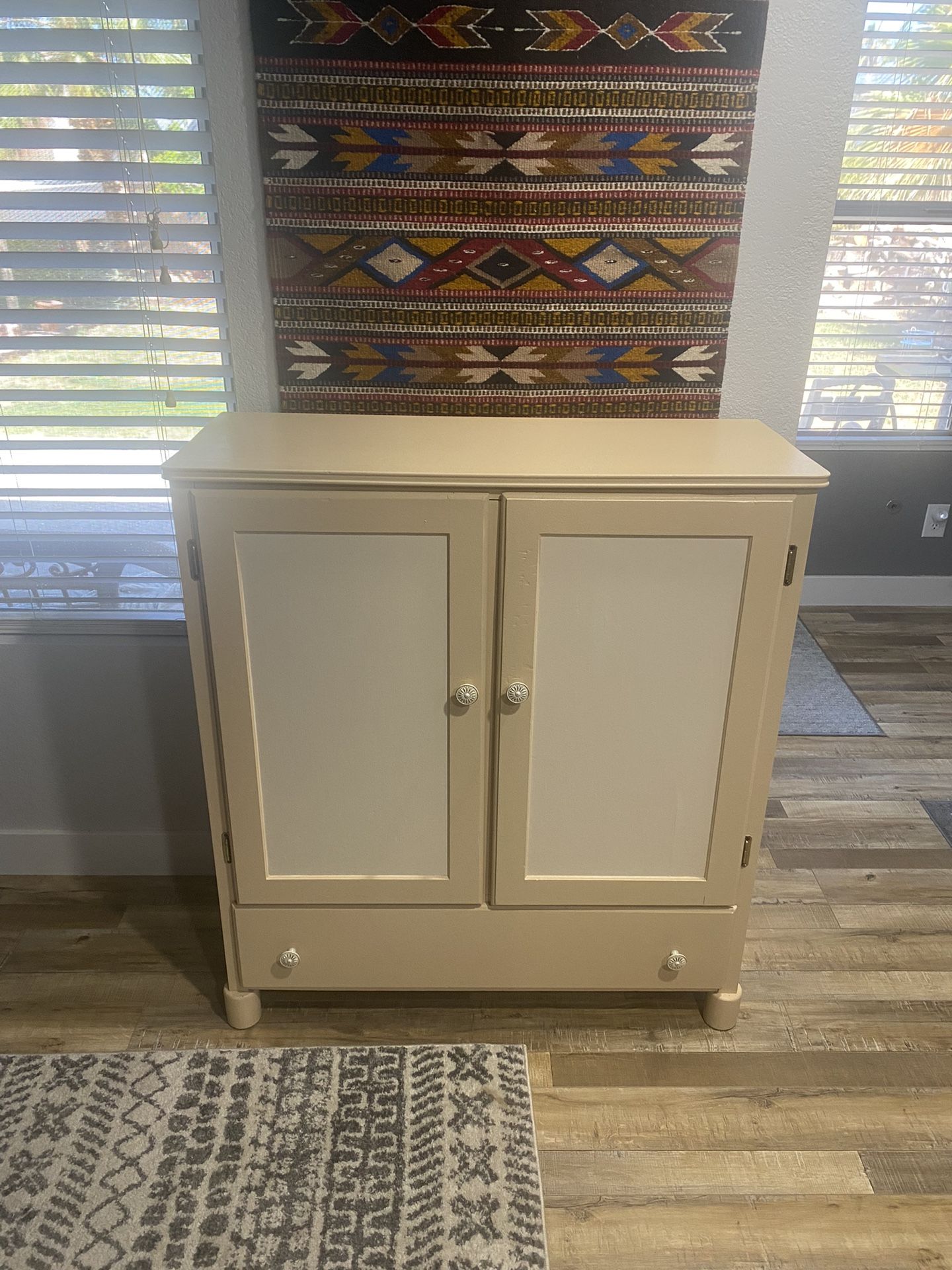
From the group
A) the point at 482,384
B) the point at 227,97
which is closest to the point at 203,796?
the point at 482,384

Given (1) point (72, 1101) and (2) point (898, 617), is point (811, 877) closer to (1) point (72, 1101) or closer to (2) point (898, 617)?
(1) point (72, 1101)

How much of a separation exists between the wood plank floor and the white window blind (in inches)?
28.8

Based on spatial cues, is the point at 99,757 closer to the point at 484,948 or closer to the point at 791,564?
the point at 484,948

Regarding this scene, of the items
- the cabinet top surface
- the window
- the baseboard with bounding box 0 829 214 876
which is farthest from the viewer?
the window

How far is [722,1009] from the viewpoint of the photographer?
1.63 metres

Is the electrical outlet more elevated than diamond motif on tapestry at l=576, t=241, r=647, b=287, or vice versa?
diamond motif on tapestry at l=576, t=241, r=647, b=287

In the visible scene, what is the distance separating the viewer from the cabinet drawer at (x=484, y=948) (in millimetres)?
1543

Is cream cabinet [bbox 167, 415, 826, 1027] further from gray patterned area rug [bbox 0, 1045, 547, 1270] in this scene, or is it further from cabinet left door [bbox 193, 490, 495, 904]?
gray patterned area rug [bbox 0, 1045, 547, 1270]

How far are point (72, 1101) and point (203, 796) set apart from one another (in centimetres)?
65

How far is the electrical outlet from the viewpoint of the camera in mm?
3441

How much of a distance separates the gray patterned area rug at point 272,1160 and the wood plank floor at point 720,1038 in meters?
0.06

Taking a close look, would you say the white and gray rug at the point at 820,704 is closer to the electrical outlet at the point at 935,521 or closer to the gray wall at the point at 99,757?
the electrical outlet at the point at 935,521

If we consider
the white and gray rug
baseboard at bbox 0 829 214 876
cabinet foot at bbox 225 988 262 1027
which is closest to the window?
the white and gray rug

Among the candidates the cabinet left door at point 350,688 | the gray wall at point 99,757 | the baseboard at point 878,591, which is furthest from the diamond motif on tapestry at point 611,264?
the baseboard at point 878,591
